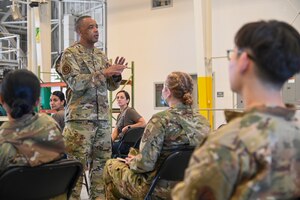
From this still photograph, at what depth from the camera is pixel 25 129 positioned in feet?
5.68

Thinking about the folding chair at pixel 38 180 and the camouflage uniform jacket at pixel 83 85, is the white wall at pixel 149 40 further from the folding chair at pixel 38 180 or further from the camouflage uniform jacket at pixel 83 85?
the folding chair at pixel 38 180

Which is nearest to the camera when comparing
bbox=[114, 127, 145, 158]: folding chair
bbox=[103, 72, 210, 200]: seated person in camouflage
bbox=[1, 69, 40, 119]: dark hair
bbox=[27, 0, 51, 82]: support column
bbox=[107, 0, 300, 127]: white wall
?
bbox=[1, 69, 40, 119]: dark hair

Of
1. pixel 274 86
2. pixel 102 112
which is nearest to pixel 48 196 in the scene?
pixel 274 86

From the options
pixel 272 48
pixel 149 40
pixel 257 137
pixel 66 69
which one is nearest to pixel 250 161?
pixel 257 137

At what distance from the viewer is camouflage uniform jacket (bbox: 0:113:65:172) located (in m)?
1.71

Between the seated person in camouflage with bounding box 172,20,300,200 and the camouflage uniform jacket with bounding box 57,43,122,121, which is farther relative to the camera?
the camouflage uniform jacket with bounding box 57,43,122,121

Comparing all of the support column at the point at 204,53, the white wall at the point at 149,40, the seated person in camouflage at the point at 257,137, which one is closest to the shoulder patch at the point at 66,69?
the seated person in camouflage at the point at 257,137

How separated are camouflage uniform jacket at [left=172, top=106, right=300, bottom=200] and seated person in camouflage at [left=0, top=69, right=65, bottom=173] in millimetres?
833

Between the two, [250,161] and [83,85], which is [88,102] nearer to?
[83,85]

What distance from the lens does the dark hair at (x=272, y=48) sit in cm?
110

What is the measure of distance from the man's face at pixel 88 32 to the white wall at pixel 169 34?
15.9 feet

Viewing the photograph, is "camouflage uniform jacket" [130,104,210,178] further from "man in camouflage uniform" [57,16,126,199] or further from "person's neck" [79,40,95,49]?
"person's neck" [79,40,95,49]

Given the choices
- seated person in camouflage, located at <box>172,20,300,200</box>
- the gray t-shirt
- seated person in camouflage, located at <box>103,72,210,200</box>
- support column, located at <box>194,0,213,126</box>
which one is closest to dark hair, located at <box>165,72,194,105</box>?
seated person in camouflage, located at <box>103,72,210,200</box>

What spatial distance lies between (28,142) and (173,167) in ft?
2.87
